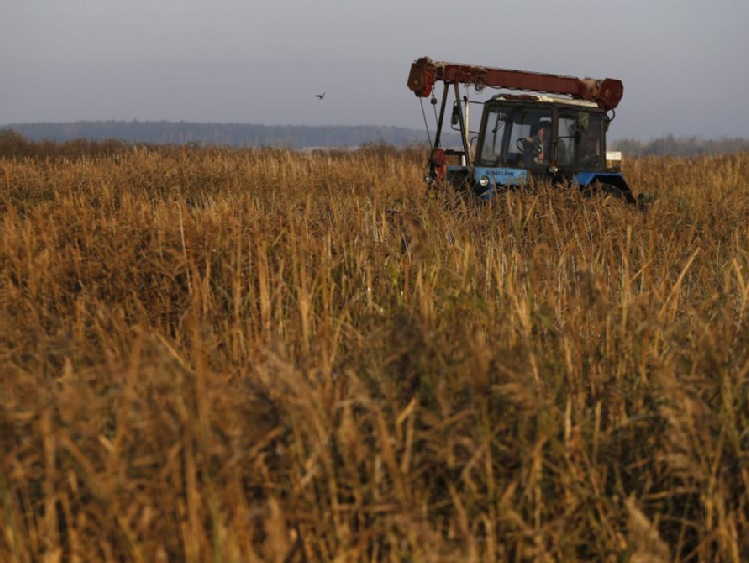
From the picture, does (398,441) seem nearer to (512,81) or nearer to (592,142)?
(592,142)

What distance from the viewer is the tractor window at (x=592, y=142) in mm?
9891

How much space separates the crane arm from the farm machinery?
13 mm

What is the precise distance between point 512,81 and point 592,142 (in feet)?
5.14

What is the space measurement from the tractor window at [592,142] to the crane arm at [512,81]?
114cm

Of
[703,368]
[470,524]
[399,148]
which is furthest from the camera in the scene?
[399,148]

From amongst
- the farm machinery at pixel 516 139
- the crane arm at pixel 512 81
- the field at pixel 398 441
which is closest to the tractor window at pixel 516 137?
the farm machinery at pixel 516 139

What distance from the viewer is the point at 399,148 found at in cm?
2588

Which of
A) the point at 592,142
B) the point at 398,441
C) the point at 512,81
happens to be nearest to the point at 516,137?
the point at 592,142

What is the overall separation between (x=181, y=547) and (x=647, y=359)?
1870 millimetres

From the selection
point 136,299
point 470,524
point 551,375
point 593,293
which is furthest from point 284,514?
point 136,299

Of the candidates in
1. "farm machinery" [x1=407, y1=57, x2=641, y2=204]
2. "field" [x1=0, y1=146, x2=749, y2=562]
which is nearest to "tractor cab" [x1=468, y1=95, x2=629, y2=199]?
"farm machinery" [x1=407, y1=57, x2=641, y2=204]

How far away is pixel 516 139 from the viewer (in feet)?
32.1

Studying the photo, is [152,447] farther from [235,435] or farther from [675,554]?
[675,554]

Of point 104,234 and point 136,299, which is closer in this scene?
point 136,299
